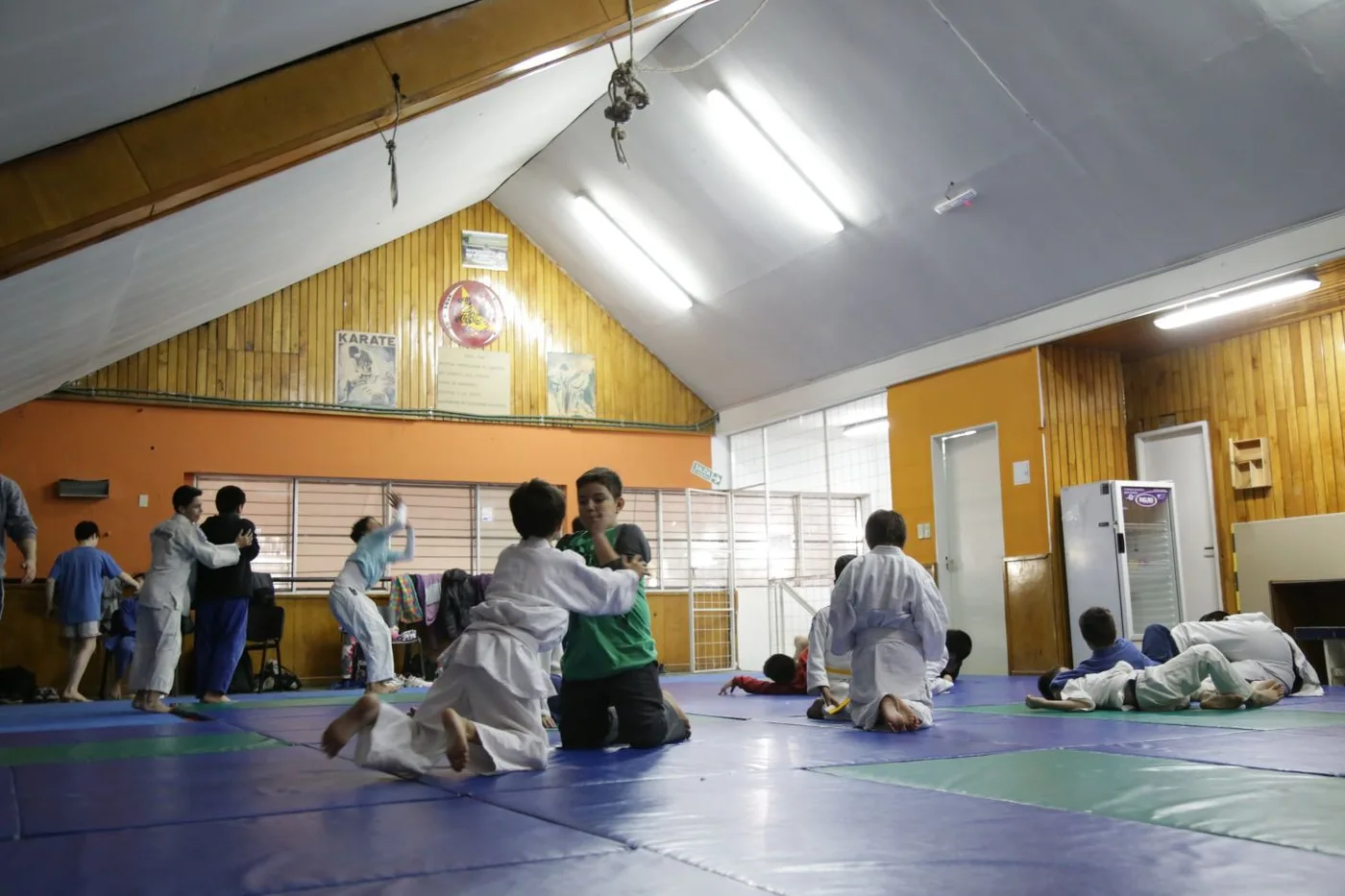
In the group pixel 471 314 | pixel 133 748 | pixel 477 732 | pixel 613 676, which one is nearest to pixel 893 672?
pixel 613 676

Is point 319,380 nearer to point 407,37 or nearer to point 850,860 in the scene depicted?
point 407,37

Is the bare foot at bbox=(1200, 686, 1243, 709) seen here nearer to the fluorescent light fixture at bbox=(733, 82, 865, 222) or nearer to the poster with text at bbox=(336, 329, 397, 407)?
the fluorescent light fixture at bbox=(733, 82, 865, 222)

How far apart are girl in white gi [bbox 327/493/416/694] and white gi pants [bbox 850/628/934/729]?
4087mm

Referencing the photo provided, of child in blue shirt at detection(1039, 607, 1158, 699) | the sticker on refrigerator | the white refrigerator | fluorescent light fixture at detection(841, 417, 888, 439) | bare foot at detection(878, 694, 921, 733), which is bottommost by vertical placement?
bare foot at detection(878, 694, 921, 733)

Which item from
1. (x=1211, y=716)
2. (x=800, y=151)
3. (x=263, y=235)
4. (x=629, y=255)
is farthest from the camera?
(x=629, y=255)

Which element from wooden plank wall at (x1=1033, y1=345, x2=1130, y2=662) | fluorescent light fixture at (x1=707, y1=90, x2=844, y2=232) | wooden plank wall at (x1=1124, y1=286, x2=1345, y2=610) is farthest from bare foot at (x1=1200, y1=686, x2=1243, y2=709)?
fluorescent light fixture at (x1=707, y1=90, x2=844, y2=232)

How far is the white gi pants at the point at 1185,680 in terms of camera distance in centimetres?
615

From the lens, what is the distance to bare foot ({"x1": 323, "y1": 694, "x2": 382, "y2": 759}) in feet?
10.9

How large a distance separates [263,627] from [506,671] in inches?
335

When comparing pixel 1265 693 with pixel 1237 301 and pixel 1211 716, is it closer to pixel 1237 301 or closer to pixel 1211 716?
pixel 1211 716

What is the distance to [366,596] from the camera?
8305 mm

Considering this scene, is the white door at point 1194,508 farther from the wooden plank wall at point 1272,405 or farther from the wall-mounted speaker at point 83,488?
the wall-mounted speaker at point 83,488

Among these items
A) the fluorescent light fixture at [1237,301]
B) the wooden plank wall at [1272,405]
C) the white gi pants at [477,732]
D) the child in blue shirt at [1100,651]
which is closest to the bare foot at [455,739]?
the white gi pants at [477,732]

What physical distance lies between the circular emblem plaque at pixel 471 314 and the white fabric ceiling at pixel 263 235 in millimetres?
1040
